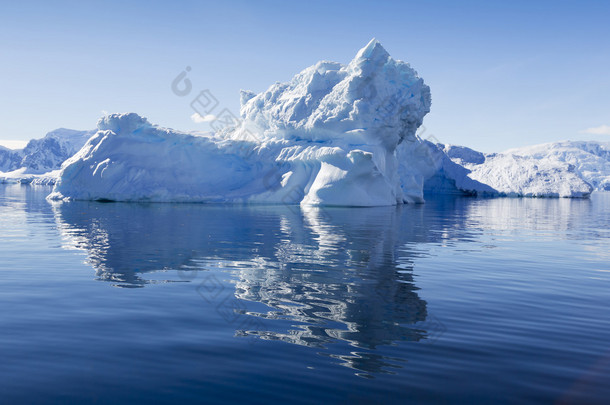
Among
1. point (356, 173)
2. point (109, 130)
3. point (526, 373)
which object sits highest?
point (109, 130)

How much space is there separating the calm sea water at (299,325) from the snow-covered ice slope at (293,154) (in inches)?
913

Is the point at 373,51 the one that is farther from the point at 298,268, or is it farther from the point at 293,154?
the point at 298,268

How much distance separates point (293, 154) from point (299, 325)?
34.7 m

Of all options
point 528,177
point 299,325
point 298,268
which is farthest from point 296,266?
point 528,177

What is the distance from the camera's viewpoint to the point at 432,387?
15.0ft

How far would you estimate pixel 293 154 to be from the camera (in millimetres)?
40656

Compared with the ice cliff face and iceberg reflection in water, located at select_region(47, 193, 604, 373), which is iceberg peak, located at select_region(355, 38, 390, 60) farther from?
the ice cliff face

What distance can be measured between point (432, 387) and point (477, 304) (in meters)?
3.82

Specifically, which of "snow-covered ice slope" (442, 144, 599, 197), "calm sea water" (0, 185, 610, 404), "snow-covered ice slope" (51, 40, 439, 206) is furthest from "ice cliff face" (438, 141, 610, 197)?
"calm sea water" (0, 185, 610, 404)

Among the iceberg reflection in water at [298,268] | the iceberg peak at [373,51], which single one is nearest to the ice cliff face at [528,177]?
the iceberg peak at [373,51]

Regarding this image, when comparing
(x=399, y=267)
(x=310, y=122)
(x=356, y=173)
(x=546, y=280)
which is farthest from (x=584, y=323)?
(x=310, y=122)

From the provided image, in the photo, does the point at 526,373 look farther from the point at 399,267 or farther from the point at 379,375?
the point at 399,267

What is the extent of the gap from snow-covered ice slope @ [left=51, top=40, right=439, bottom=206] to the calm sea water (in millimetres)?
23185

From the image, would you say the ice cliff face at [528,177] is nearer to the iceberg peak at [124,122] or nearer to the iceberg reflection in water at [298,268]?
the iceberg peak at [124,122]
